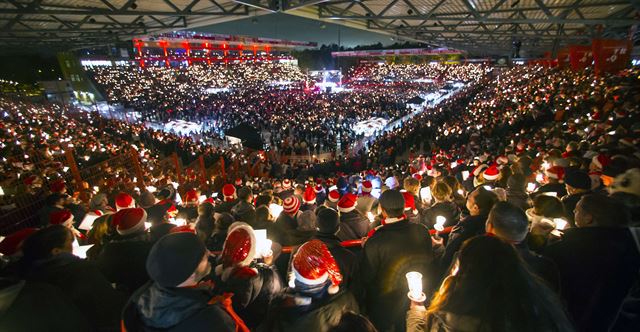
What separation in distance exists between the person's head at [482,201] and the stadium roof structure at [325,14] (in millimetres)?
5967

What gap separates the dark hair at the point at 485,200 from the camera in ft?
9.75

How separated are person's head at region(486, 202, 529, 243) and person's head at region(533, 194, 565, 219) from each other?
1240mm

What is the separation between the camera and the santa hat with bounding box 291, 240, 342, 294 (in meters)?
1.75

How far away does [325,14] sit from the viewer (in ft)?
32.6

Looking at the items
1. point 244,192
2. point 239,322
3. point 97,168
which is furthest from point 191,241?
point 97,168

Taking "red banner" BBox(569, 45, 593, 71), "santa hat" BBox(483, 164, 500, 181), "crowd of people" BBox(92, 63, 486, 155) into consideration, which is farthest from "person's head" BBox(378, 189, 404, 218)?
"red banner" BBox(569, 45, 593, 71)

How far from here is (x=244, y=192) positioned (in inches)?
A: 199

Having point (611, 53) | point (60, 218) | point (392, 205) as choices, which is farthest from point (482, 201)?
point (611, 53)

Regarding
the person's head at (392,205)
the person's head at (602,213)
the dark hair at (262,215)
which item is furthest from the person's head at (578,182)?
the dark hair at (262,215)

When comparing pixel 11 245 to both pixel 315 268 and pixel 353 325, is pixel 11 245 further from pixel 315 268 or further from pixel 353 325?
pixel 353 325

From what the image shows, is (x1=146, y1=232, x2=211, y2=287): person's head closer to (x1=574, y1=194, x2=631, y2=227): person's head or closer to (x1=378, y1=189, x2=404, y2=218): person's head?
(x1=378, y1=189, x2=404, y2=218): person's head

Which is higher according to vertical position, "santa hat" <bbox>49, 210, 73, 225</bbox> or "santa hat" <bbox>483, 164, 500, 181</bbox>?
"santa hat" <bbox>483, 164, 500, 181</bbox>

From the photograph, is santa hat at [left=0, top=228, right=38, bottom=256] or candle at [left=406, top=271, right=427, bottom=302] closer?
candle at [left=406, top=271, right=427, bottom=302]

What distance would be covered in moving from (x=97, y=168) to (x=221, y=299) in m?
7.72
